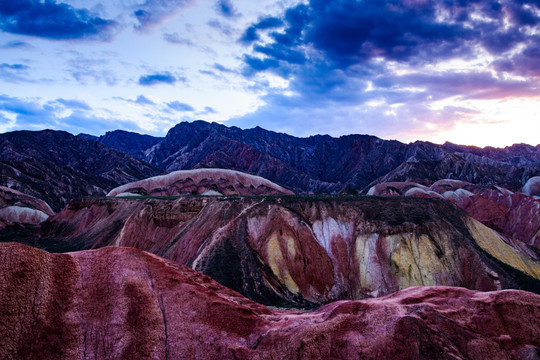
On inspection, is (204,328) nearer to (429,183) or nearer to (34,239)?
(34,239)

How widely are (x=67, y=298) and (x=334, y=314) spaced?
8639 millimetres

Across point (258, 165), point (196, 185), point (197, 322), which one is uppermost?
point (258, 165)

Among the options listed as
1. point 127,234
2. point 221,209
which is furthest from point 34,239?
point 221,209

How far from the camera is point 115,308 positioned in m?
12.0

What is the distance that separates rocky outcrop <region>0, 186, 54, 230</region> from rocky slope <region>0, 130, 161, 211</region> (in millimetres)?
15136

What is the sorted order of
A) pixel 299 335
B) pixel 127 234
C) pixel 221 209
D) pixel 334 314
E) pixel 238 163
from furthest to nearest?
pixel 238 163 < pixel 127 234 < pixel 221 209 < pixel 334 314 < pixel 299 335

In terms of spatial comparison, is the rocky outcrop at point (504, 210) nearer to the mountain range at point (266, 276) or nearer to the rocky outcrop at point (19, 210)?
the mountain range at point (266, 276)

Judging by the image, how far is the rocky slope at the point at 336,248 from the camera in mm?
28219

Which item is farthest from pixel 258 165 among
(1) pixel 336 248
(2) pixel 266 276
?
(2) pixel 266 276

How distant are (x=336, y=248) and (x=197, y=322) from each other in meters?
22.2

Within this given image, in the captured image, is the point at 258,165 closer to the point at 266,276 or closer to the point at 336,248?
the point at 336,248

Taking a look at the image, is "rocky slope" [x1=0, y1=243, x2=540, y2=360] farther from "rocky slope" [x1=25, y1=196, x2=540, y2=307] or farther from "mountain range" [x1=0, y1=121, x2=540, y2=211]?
"mountain range" [x1=0, y1=121, x2=540, y2=211]

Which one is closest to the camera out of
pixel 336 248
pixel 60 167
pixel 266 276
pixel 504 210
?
pixel 266 276

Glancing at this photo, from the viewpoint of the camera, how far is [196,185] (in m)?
80.4
